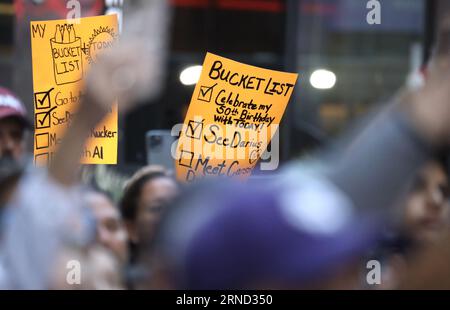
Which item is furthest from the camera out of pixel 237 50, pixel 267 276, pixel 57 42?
pixel 237 50

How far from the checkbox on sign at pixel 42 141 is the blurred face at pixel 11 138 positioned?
0.46 meters

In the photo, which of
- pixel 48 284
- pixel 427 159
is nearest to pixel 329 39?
pixel 48 284

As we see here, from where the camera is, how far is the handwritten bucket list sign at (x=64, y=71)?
3.26 m

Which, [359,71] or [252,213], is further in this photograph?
[359,71]

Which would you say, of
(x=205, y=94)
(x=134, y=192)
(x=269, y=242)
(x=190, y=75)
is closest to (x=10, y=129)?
(x=134, y=192)

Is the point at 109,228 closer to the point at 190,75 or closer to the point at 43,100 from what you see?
the point at 43,100

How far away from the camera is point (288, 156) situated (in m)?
4.93

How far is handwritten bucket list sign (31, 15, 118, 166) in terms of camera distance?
128 inches

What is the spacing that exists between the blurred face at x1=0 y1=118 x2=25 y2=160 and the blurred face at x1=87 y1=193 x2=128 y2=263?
27 centimetres

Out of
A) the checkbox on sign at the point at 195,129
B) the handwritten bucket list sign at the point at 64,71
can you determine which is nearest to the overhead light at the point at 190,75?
the checkbox on sign at the point at 195,129

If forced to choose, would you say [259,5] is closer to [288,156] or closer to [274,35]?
[274,35]

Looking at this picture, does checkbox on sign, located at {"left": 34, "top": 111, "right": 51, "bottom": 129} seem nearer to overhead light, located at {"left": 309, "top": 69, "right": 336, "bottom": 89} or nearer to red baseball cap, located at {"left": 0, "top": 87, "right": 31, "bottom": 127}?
red baseball cap, located at {"left": 0, "top": 87, "right": 31, "bottom": 127}

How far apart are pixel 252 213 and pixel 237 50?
4.58 m

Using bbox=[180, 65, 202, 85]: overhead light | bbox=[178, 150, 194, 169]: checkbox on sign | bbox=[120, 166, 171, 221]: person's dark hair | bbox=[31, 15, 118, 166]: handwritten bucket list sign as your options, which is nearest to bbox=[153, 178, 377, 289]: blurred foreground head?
bbox=[120, 166, 171, 221]: person's dark hair
